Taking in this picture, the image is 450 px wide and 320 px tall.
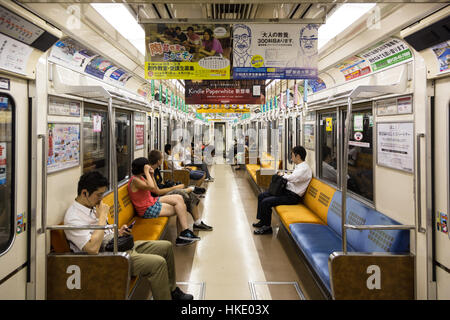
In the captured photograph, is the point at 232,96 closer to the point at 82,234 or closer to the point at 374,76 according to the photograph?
the point at 374,76

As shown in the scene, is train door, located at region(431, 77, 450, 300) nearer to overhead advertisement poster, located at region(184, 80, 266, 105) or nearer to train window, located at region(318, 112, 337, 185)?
train window, located at region(318, 112, 337, 185)

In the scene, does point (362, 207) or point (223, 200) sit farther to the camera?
point (223, 200)

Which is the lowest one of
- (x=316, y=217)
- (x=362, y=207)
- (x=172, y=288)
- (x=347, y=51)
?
(x=172, y=288)

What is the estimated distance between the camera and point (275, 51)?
3383 millimetres

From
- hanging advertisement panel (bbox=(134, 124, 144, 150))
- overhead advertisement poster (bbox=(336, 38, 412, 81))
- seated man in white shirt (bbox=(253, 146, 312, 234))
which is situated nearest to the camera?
overhead advertisement poster (bbox=(336, 38, 412, 81))

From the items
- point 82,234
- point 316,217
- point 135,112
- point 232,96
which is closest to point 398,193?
point 316,217

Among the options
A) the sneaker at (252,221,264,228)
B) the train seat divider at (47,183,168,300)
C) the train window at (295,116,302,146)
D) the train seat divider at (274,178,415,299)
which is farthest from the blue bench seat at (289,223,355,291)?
the train window at (295,116,302,146)

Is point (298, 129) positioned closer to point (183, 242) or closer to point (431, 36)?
point (183, 242)

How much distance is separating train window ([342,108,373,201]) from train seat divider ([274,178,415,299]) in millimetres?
236

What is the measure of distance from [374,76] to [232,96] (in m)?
4.46

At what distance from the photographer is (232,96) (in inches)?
298

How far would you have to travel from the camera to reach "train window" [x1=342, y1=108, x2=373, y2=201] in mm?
3629

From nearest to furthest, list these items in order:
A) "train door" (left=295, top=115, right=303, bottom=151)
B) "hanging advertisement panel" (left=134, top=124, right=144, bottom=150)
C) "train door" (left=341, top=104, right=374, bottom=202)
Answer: "train door" (left=341, top=104, right=374, bottom=202)
"hanging advertisement panel" (left=134, top=124, right=144, bottom=150)
"train door" (left=295, top=115, right=303, bottom=151)

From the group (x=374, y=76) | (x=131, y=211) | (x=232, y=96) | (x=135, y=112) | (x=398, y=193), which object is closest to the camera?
(x=398, y=193)
